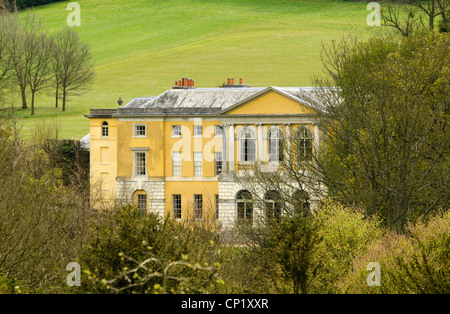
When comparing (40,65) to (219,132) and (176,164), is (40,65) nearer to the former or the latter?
(176,164)

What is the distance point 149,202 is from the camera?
6862 cm

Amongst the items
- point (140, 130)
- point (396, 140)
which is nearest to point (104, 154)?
point (140, 130)

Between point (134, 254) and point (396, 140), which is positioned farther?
point (396, 140)

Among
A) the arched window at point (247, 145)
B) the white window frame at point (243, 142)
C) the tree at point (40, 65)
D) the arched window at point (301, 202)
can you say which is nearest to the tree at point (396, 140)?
the arched window at point (301, 202)

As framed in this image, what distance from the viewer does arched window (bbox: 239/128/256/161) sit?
2638 inches

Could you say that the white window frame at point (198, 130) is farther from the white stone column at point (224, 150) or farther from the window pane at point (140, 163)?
the window pane at point (140, 163)

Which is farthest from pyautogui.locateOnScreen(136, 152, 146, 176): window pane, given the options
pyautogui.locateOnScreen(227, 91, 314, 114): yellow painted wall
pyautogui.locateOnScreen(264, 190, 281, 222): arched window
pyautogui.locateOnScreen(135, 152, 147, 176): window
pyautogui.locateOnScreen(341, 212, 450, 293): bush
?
Result: pyautogui.locateOnScreen(341, 212, 450, 293): bush

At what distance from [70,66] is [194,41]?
27.6 metres

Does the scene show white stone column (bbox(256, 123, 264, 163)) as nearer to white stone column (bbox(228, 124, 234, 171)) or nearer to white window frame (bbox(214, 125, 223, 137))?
white stone column (bbox(228, 124, 234, 171))

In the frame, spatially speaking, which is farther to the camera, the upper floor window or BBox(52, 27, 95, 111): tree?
BBox(52, 27, 95, 111): tree

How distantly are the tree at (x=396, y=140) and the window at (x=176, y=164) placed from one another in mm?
21625

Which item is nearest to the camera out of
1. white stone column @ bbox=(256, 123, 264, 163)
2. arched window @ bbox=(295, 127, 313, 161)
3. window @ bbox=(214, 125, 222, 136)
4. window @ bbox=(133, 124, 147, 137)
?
arched window @ bbox=(295, 127, 313, 161)

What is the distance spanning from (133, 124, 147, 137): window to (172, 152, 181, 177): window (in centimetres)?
272

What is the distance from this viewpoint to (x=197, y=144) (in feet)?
225
